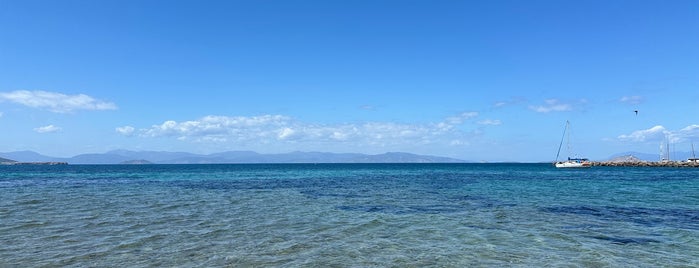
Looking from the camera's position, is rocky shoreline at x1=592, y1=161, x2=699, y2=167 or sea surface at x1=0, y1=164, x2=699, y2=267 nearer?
sea surface at x1=0, y1=164, x2=699, y2=267

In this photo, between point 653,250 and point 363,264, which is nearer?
point 363,264

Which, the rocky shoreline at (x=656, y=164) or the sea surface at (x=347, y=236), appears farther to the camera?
the rocky shoreline at (x=656, y=164)

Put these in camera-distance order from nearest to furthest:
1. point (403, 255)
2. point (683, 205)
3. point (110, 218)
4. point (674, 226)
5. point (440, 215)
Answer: point (403, 255), point (674, 226), point (110, 218), point (440, 215), point (683, 205)

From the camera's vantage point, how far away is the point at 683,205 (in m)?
27.6

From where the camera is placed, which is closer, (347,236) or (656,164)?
(347,236)

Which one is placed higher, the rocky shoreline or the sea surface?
the rocky shoreline

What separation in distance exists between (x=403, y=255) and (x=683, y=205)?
25334mm

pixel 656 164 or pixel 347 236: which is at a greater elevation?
pixel 656 164

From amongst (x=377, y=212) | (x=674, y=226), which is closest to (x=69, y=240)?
(x=377, y=212)

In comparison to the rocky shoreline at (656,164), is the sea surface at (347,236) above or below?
below

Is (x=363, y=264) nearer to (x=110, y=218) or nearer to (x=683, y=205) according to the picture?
(x=110, y=218)

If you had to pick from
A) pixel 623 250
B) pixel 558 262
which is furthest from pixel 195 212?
pixel 623 250

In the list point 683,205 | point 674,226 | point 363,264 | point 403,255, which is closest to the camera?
point 363,264

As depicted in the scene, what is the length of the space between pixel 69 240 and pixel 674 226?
2556 centimetres
